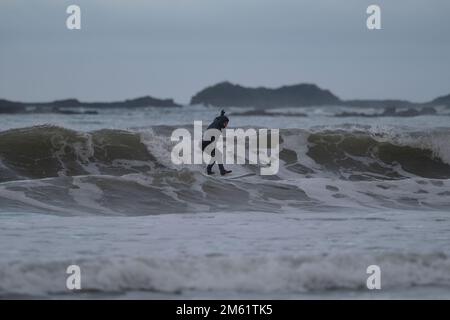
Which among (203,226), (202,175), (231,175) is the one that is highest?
(202,175)

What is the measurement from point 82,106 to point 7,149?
108 feet

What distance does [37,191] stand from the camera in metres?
14.0

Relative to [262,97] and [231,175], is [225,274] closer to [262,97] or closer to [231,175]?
[231,175]

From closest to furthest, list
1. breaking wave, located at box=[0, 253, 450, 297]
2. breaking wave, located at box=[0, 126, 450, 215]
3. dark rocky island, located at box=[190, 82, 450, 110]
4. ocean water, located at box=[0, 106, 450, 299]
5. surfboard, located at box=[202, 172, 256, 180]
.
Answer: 1. breaking wave, located at box=[0, 253, 450, 297]
2. ocean water, located at box=[0, 106, 450, 299]
3. breaking wave, located at box=[0, 126, 450, 215]
4. surfboard, located at box=[202, 172, 256, 180]
5. dark rocky island, located at box=[190, 82, 450, 110]

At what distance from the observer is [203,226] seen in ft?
37.7

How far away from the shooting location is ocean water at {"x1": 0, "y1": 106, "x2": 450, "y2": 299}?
27.9ft

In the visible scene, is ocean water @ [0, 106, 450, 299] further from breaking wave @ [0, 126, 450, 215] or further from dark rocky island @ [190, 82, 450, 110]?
dark rocky island @ [190, 82, 450, 110]

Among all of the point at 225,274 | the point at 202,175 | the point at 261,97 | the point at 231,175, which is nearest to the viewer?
the point at 225,274

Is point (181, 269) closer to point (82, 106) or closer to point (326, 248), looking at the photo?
point (326, 248)

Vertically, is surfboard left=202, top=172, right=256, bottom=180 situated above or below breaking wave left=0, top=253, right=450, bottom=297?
below

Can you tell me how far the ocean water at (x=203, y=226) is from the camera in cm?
852

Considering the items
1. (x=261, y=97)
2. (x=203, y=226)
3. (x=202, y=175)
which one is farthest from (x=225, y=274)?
(x=261, y=97)

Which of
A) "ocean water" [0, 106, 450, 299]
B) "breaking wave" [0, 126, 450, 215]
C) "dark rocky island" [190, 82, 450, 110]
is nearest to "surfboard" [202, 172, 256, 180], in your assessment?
"ocean water" [0, 106, 450, 299]
